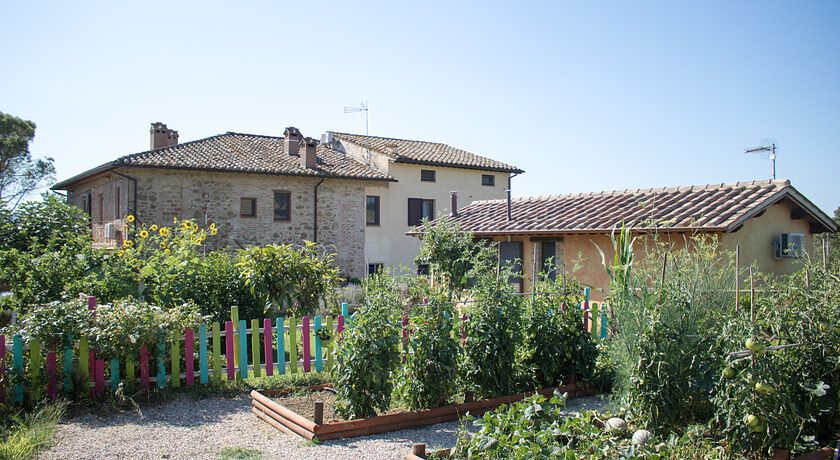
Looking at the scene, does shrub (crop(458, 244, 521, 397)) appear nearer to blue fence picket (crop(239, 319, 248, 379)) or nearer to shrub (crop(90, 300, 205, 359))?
blue fence picket (crop(239, 319, 248, 379))

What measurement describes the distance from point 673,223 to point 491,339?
5618 mm

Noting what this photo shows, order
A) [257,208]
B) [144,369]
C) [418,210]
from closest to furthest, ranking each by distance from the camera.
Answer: [144,369] → [257,208] → [418,210]

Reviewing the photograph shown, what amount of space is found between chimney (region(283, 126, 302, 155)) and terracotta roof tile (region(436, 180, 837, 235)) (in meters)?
9.90

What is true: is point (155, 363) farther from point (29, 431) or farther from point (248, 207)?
point (248, 207)

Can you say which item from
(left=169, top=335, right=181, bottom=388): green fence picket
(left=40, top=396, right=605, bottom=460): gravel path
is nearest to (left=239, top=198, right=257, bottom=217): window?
(left=169, top=335, right=181, bottom=388): green fence picket

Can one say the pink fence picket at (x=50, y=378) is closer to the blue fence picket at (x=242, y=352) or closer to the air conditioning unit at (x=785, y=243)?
the blue fence picket at (x=242, y=352)

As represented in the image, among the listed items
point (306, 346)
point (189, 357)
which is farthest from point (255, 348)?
point (189, 357)

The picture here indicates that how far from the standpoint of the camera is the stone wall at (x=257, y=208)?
1984 cm

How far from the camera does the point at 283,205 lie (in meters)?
22.2

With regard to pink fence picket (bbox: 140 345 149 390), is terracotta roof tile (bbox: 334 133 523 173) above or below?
above

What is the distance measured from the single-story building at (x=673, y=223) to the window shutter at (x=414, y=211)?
9305 millimetres

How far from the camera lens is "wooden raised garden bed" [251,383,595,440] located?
18.8ft

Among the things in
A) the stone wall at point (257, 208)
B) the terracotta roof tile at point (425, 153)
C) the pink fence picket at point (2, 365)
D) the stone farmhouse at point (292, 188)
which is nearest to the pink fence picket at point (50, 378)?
the pink fence picket at point (2, 365)

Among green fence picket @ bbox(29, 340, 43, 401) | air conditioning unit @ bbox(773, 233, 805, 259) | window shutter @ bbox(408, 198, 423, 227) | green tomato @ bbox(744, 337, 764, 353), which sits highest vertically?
window shutter @ bbox(408, 198, 423, 227)
